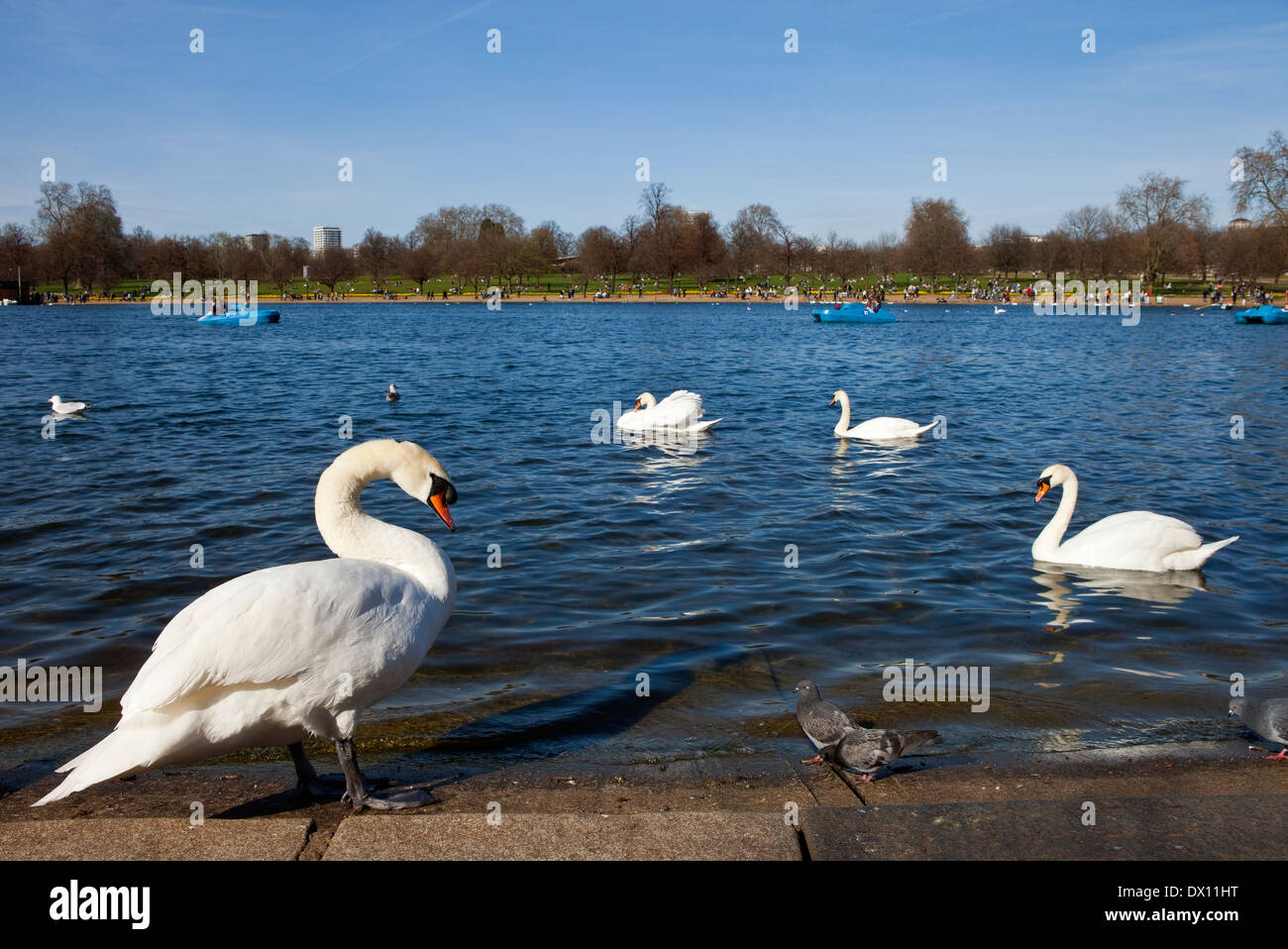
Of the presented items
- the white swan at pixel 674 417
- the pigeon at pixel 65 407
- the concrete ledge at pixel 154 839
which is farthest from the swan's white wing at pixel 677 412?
the concrete ledge at pixel 154 839

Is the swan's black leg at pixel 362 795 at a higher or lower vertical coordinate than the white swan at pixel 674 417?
lower

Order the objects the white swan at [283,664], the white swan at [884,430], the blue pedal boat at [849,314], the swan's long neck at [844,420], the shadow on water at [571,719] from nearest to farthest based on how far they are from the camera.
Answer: the white swan at [283,664], the shadow on water at [571,719], the white swan at [884,430], the swan's long neck at [844,420], the blue pedal boat at [849,314]

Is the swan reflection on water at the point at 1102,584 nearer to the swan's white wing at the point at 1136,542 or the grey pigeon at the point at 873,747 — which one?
the swan's white wing at the point at 1136,542

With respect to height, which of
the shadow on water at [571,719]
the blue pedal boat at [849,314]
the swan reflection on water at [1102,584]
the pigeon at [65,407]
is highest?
the blue pedal boat at [849,314]

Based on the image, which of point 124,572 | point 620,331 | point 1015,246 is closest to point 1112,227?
point 1015,246

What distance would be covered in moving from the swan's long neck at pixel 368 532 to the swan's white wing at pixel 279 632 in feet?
0.91

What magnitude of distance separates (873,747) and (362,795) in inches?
91.4

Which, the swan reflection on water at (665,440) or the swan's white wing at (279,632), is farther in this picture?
the swan reflection on water at (665,440)

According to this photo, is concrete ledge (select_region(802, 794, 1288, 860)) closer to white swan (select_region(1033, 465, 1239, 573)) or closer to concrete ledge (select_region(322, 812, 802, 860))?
concrete ledge (select_region(322, 812, 802, 860))

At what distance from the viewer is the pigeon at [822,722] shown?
496 cm

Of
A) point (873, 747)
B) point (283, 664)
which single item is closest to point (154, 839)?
point (283, 664)

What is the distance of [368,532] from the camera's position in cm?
463

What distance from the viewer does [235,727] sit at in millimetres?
3949

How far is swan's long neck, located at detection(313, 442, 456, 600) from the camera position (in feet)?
15.0
